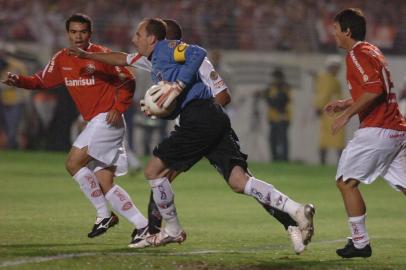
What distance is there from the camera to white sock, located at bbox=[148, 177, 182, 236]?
29.6ft

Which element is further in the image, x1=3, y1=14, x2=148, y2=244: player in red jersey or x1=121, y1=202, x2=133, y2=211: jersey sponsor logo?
x1=3, y1=14, x2=148, y2=244: player in red jersey

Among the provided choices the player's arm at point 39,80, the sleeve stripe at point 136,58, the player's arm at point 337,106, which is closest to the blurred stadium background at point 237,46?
the player's arm at point 39,80

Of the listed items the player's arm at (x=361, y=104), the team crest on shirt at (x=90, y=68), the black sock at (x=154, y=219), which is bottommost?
the black sock at (x=154, y=219)

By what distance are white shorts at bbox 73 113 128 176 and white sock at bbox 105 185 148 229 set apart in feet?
1.09

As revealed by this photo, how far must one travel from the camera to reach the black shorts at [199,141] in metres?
8.95

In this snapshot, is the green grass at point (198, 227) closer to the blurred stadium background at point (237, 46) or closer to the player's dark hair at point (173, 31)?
the player's dark hair at point (173, 31)

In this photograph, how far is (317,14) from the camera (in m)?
24.2

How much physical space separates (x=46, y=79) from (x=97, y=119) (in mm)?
814

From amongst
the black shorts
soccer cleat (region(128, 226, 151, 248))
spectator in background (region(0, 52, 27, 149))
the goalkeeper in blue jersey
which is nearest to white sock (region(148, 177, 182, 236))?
the goalkeeper in blue jersey

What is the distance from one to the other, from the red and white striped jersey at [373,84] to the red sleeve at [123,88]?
8.15ft

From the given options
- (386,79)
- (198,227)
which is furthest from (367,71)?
(198,227)

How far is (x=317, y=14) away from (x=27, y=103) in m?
7.40

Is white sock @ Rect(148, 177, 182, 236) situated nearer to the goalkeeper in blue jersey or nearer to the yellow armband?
the goalkeeper in blue jersey

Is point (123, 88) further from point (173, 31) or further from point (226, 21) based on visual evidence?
point (226, 21)
